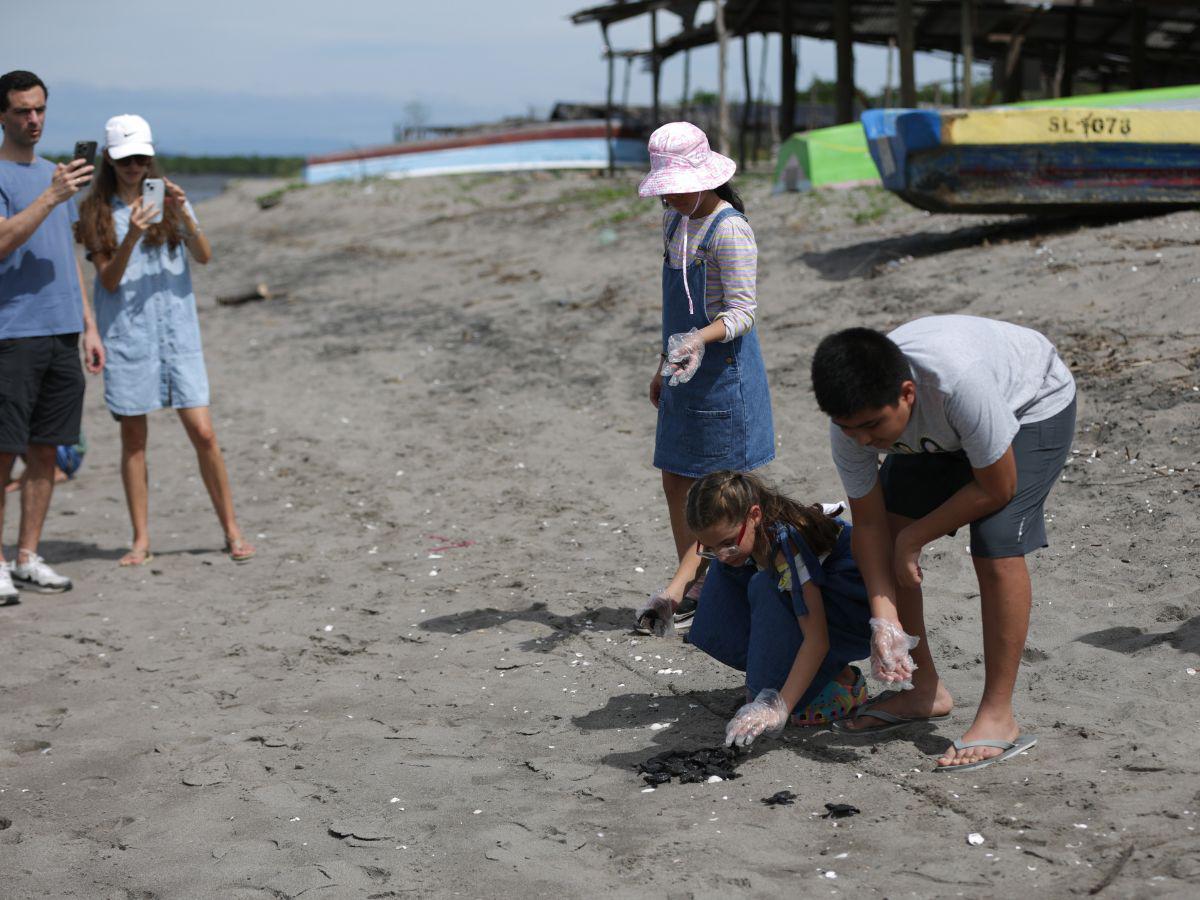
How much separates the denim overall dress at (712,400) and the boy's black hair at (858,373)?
1321 millimetres

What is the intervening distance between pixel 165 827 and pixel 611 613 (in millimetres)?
1922

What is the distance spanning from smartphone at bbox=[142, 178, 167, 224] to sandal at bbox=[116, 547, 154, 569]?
160 cm

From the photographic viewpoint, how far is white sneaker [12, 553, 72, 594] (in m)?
5.55

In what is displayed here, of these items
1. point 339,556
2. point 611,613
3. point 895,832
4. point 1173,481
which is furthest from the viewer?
point 339,556

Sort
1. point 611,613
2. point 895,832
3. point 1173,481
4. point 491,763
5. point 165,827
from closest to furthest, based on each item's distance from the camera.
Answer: point 895,832 < point 165,827 < point 491,763 < point 611,613 < point 1173,481

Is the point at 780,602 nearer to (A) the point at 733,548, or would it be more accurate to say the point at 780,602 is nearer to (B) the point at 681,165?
(A) the point at 733,548

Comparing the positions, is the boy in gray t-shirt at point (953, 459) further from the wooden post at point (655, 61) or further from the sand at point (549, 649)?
the wooden post at point (655, 61)

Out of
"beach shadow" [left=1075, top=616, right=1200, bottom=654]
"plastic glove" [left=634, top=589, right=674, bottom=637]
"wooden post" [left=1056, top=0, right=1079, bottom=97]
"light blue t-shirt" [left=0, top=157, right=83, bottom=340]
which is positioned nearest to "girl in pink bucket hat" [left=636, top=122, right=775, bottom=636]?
"plastic glove" [left=634, top=589, right=674, bottom=637]

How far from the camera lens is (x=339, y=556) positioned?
5.85 meters

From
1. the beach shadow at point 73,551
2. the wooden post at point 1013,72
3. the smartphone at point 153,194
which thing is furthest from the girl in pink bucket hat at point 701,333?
the wooden post at point 1013,72

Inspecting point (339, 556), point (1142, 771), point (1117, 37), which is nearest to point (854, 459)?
point (1142, 771)

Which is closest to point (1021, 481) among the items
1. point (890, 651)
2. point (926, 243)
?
point (890, 651)

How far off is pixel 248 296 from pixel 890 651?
1178 cm

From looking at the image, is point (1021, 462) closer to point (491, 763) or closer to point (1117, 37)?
point (491, 763)
